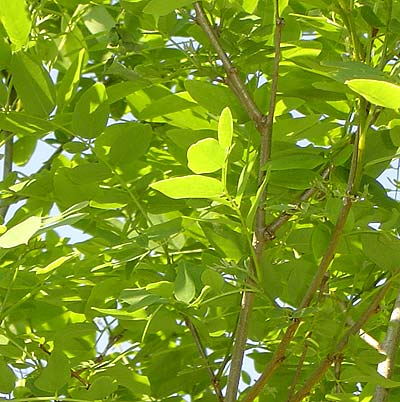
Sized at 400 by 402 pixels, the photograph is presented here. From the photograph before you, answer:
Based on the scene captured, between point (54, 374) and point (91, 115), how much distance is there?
0.22m

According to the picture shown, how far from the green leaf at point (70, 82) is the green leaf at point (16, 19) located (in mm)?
64

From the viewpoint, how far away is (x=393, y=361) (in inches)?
32.1

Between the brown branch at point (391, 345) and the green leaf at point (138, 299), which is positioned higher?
the green leaf at point (138, 299)

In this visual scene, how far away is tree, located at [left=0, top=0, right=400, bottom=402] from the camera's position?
676 millimetres

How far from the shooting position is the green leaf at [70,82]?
2.78ft

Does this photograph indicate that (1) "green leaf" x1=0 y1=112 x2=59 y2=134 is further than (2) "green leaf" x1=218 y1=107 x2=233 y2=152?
Yes

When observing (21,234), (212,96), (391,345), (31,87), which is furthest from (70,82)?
(391,345)

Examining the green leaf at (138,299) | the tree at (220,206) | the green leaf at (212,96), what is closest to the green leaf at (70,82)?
the tree at (220,206)

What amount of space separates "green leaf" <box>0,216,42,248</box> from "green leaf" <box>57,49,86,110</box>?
0.77 ft

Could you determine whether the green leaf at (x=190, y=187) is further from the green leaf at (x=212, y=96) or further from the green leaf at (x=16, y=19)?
the green leaf at (x=16, y=19)

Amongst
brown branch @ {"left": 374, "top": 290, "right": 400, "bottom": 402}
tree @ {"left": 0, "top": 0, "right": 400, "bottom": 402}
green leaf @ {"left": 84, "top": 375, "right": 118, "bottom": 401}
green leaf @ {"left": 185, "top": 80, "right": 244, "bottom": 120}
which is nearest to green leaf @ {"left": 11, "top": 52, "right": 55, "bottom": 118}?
tree @ {"left": 0, "top": 0, "right": 400, "bottom": 402}

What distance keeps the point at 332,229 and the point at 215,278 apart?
0.12 meters

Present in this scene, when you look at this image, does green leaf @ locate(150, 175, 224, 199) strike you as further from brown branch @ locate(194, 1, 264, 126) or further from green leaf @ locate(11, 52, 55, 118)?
green leaf @ locate(11, 52, 55, 118)

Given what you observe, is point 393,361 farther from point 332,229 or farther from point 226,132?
point 226,132
